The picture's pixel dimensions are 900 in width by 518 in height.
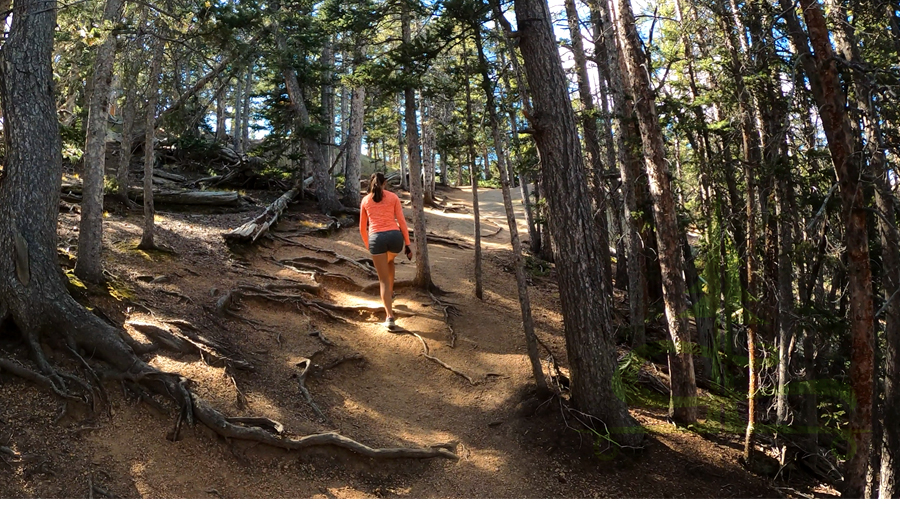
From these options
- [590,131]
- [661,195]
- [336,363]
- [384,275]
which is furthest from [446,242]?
[661,195]

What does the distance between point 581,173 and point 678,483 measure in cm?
335

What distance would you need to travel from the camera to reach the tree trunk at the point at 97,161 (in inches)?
303

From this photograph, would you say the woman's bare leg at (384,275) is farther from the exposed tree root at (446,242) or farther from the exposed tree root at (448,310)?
the exposed tree root at (446,242)

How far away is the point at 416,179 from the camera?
34.8 feet

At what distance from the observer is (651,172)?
274 inches

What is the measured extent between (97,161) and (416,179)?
4.88 meters

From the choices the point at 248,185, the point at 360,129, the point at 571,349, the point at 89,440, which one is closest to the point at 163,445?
the point at 89,440

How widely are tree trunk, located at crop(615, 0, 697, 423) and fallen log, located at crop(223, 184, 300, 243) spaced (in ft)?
27.2

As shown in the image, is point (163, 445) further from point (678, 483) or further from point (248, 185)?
point (248, 185)

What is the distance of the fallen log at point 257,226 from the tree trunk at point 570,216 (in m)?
7.68

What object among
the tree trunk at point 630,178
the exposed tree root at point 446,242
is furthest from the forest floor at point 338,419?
the exposed tree root at point 446,242

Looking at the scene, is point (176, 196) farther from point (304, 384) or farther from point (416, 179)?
point (304, 384)

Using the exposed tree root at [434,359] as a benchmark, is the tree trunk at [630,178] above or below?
above
